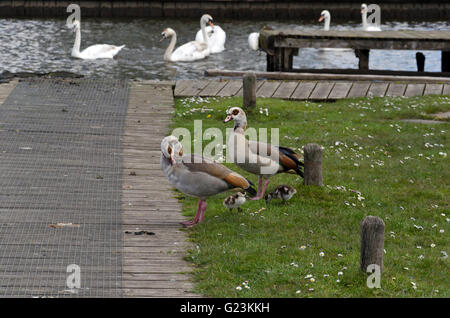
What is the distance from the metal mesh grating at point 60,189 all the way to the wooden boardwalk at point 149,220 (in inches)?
7.0

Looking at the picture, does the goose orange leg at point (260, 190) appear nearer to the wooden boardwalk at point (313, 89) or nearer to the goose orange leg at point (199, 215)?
the goose orange leg at point (199, 215)

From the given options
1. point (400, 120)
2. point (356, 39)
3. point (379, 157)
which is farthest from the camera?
point (356, 39)

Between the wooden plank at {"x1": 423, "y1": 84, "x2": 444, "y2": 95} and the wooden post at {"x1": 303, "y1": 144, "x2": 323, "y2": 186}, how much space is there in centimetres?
994

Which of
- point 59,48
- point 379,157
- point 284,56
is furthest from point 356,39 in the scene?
point 59,48

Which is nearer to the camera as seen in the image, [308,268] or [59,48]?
[308,268]

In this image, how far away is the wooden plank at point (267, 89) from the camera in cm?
2171

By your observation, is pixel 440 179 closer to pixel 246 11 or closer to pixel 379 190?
pixel 379 190

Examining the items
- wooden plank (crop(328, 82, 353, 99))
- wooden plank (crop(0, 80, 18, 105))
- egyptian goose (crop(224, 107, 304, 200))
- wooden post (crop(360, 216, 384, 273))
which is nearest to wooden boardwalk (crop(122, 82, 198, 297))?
egyptian goose (crop(224, 107, 304, 200))

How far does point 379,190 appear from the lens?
44.0ft

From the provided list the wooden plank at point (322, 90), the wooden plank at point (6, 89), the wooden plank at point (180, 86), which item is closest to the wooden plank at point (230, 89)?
the wooden plank at point (180, 86)

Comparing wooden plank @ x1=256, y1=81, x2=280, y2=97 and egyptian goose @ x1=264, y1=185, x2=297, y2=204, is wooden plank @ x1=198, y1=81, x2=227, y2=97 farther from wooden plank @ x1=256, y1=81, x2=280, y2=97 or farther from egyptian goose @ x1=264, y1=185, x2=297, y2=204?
egyptian goose @ x1=264, y1=185, x2=297, y2=204

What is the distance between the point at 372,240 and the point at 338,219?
2657 mm

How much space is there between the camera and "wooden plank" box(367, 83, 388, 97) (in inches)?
854

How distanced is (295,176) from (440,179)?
2586 millimetres
